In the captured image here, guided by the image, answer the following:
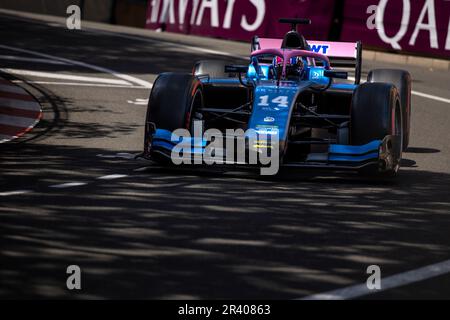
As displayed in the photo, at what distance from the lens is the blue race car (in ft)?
33.7

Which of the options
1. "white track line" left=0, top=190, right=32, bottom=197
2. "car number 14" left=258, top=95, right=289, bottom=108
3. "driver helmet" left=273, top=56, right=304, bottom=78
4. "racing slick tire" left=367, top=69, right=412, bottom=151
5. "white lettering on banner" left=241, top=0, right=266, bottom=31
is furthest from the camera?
"white lettering on banner" left=241, top=0, right=266, bottom=31

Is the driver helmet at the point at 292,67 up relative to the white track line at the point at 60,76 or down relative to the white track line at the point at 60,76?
up

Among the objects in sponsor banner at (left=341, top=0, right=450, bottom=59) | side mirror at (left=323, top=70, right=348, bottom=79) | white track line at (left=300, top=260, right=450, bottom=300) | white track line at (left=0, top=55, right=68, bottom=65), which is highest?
sponsor banner at (left=341, top=0, right=450, bottom=59)

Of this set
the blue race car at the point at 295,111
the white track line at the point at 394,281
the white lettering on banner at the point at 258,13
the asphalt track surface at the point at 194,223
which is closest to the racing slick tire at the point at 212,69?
the blue race car at the point at 295,111

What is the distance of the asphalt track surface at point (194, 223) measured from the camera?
21.2 feet

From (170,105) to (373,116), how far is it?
1941 millimetres

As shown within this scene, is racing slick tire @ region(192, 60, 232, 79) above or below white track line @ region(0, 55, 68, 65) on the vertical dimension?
above

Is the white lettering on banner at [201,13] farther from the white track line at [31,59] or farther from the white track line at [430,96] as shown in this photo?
the white track line at [430,96]

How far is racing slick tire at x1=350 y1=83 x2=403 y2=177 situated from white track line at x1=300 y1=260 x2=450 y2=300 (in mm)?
3105

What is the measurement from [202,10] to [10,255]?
67.1 ft

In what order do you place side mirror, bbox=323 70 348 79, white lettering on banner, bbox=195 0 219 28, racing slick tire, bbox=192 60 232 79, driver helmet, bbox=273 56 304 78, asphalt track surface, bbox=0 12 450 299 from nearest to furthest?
asphalt track surface, bbox=0 12 450 299 → side mirror, bbox=323 70 348 79 → driver helmet, bbox=273 56 304 78 → racing slick tire, bbox=192 60 232 79 → white lettering on banner, bbox=195 0 219 28

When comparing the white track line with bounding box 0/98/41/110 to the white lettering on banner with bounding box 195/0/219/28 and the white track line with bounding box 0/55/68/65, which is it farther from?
the white lettering on banner with bounding box 195/0/219/28

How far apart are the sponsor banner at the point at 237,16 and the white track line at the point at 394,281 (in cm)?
1757

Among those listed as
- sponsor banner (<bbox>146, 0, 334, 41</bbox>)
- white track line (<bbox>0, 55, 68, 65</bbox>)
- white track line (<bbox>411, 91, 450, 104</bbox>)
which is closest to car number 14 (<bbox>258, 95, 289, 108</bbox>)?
white track line (<bbox>411, 91, 450, 104</bbox>)
